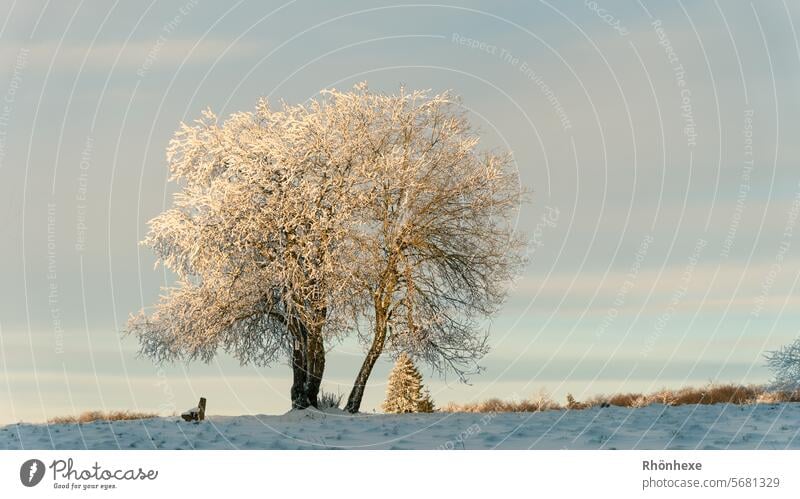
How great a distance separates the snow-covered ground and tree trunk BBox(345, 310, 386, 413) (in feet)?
9.36

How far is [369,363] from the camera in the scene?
25.4m

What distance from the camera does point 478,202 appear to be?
26266 millimetres

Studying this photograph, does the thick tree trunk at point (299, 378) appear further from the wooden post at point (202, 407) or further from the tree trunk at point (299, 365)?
the wooden post at point (202, 407)

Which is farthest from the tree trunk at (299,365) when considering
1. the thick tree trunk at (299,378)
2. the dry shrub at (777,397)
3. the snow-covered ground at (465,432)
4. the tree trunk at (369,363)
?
the dry shrub at (777,397)

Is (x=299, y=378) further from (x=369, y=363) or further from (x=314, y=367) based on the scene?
(x=369, y=363)

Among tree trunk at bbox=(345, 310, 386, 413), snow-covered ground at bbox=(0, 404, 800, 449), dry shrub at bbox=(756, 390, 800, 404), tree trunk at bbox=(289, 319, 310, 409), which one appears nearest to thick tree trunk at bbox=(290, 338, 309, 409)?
tree trunk at bbox=(289, 319, 310, 409)

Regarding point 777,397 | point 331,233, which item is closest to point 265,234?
point 331,233

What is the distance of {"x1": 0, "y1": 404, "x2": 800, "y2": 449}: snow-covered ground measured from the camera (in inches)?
687

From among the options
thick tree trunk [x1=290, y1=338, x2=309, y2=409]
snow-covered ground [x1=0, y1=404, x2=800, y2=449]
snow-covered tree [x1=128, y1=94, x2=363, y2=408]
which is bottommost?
snow-covered ground [x1=0, y1=404, x2=800, y2=449]

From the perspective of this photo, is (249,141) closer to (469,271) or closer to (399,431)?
(469,271)

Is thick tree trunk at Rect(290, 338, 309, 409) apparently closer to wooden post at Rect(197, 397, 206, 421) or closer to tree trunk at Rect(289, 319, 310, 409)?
tree trunk at Rect(289, 319, 310, 409)

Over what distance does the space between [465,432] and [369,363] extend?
7.05 meters

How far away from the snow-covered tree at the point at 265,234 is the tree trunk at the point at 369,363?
2.96 feet

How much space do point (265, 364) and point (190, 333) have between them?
7.66 ft
